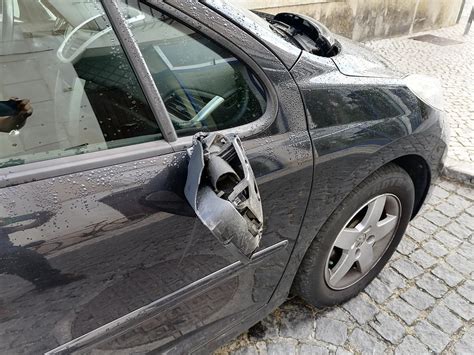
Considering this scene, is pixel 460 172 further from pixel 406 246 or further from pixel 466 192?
pixel 406 246

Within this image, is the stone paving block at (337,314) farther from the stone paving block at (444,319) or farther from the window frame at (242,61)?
the window frame at (242,61)

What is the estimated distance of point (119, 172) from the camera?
113 centimetres

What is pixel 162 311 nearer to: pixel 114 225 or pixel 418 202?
pixel 114 225

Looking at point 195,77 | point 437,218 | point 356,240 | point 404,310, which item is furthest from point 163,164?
point 437,218

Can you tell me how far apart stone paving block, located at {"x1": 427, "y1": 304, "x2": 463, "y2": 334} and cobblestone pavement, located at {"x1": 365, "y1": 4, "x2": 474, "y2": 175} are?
5.01 ft

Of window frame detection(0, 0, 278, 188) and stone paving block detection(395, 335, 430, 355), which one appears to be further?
stone paving block detection(395, 335, 430, 355)

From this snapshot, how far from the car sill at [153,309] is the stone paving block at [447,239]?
1.59 meters

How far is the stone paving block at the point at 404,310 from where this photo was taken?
2.12 m

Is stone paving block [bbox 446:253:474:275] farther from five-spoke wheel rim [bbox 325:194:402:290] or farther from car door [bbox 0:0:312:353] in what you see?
car door [bbox 0:0:312:353]

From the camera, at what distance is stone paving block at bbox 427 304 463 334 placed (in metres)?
2.07

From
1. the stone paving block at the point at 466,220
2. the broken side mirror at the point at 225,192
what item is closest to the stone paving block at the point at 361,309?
the stone paving block at the point at 466,220

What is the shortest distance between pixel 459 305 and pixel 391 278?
14.5 inches

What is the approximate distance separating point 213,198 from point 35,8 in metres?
0.95

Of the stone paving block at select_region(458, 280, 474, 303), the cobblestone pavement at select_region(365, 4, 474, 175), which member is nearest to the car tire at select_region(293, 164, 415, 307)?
the stone paving block at select_region(458, 280, 474, 303)
